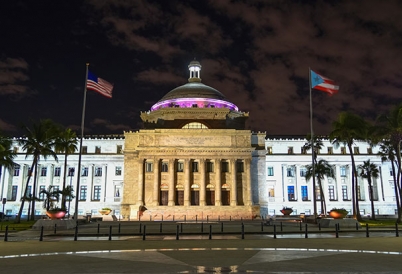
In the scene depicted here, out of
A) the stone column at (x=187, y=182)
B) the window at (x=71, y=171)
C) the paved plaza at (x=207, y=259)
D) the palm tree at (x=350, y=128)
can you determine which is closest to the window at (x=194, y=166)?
the stone column at (x=187, y=182)

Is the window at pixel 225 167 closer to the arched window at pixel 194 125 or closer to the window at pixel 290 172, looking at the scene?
the arched window at pixel 194 125

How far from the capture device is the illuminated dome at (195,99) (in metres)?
93.4

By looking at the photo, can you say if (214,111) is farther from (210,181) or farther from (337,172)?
(337,172)

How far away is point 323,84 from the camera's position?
143 feet

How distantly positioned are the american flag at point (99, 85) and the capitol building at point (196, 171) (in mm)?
30527

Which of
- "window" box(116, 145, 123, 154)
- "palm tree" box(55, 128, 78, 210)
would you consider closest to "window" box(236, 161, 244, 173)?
"window" box(116, 145, 123, 154)

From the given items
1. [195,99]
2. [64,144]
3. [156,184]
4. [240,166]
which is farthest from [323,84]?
[195,99]

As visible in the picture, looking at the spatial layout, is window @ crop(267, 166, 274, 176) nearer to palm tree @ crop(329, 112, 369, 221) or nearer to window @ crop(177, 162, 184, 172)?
window @ crop(177, 162, 184, 172)

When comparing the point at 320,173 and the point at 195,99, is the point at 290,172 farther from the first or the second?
the point at 195,99

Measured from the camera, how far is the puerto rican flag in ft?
143

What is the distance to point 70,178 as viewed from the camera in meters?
92.7

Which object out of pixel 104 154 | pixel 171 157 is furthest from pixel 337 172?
pixel 104 154

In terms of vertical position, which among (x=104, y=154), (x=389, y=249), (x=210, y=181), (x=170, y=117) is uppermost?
(x=170, y=117)

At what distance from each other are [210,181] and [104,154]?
94.9ft
